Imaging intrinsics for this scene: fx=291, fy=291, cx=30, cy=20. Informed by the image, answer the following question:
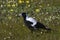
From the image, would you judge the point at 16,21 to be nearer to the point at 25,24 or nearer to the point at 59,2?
the point at 25,24

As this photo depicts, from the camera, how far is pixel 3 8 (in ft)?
→ 25.4

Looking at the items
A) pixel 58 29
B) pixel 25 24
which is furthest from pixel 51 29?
pixel 25 24

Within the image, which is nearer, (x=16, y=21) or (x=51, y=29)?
(x=51, y=29)

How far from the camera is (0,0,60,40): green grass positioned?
6.41 metres

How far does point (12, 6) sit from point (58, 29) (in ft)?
5.76

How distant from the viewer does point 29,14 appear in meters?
7.43

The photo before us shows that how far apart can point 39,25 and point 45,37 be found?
29cm

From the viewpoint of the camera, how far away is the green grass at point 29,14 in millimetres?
6414

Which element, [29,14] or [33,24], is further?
[29,14]

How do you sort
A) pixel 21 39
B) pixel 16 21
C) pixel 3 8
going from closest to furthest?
pixel 21 39
pixel 16 21
pixel 3 8

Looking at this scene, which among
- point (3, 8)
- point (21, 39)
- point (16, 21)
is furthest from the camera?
point (3, 8)

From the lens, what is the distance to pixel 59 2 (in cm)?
785

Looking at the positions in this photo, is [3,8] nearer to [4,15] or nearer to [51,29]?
[4,15]

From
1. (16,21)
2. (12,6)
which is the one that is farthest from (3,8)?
(16,21)
